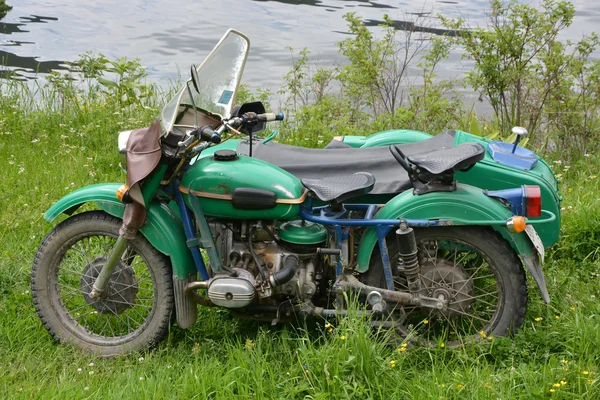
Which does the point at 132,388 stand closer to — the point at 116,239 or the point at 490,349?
the point at 116,239

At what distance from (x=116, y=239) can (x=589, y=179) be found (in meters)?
4.07

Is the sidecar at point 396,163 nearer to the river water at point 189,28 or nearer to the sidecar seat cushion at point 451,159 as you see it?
the sidecar seat cushion at point 451,159

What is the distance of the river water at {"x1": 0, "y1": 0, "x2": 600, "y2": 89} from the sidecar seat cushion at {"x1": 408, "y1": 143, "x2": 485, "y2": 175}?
837cm

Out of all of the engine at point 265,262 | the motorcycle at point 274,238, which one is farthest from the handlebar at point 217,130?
the engine at point 265,262

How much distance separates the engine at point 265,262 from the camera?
3926 mm

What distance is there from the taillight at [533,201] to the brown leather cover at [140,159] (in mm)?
1788

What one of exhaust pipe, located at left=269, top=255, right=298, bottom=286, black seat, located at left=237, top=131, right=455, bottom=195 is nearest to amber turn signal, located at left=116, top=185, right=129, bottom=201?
exhaust pipe, located at left=269, top=255, right=298, bottom=286

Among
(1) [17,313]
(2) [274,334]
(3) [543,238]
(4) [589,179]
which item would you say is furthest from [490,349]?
(4) [589,179]

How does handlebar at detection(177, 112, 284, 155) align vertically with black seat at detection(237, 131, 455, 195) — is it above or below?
above

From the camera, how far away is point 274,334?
13.8ft

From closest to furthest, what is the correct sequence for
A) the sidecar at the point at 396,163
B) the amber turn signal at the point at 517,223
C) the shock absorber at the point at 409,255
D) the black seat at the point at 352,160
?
the amber turn signal at the point at 517,223, the shock absorber at the point at 409,255, the sidecar at the point at 396,163, the black seat at the point at 352,160

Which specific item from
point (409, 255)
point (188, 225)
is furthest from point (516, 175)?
point (188, 225)

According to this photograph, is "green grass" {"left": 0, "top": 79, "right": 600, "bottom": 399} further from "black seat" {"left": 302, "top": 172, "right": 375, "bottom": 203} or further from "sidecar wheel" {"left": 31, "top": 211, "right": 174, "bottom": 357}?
"black seat" {"left": 302, "top": 172, "right": 375, "bottom": 203}

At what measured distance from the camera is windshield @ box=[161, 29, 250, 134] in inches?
156
